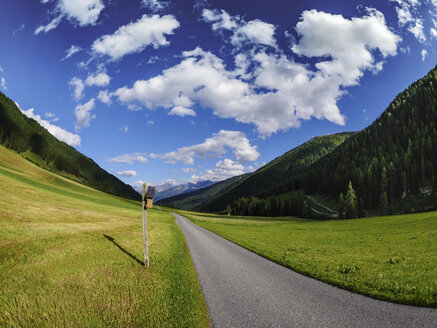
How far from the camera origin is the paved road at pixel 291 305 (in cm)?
648

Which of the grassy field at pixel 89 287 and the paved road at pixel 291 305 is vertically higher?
the paved road at pixel 291 305

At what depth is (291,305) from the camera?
7.77m

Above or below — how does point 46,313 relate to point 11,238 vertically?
above

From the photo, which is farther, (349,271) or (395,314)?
(349,271)

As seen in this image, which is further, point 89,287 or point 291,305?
point 89,287

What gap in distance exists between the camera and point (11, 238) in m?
14.0

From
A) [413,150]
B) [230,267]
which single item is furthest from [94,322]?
[413,150]

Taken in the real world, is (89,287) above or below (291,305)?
below

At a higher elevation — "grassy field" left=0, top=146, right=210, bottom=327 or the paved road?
the paved road

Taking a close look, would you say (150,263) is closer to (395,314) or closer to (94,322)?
(94,322)

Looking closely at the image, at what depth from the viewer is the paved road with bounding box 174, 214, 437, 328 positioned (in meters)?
6.48

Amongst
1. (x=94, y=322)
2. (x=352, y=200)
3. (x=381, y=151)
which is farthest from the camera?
(x=381, y=151)

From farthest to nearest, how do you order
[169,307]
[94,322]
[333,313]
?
[169,307], [333,313], [94,322]

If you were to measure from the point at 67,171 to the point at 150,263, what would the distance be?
9241 inches
